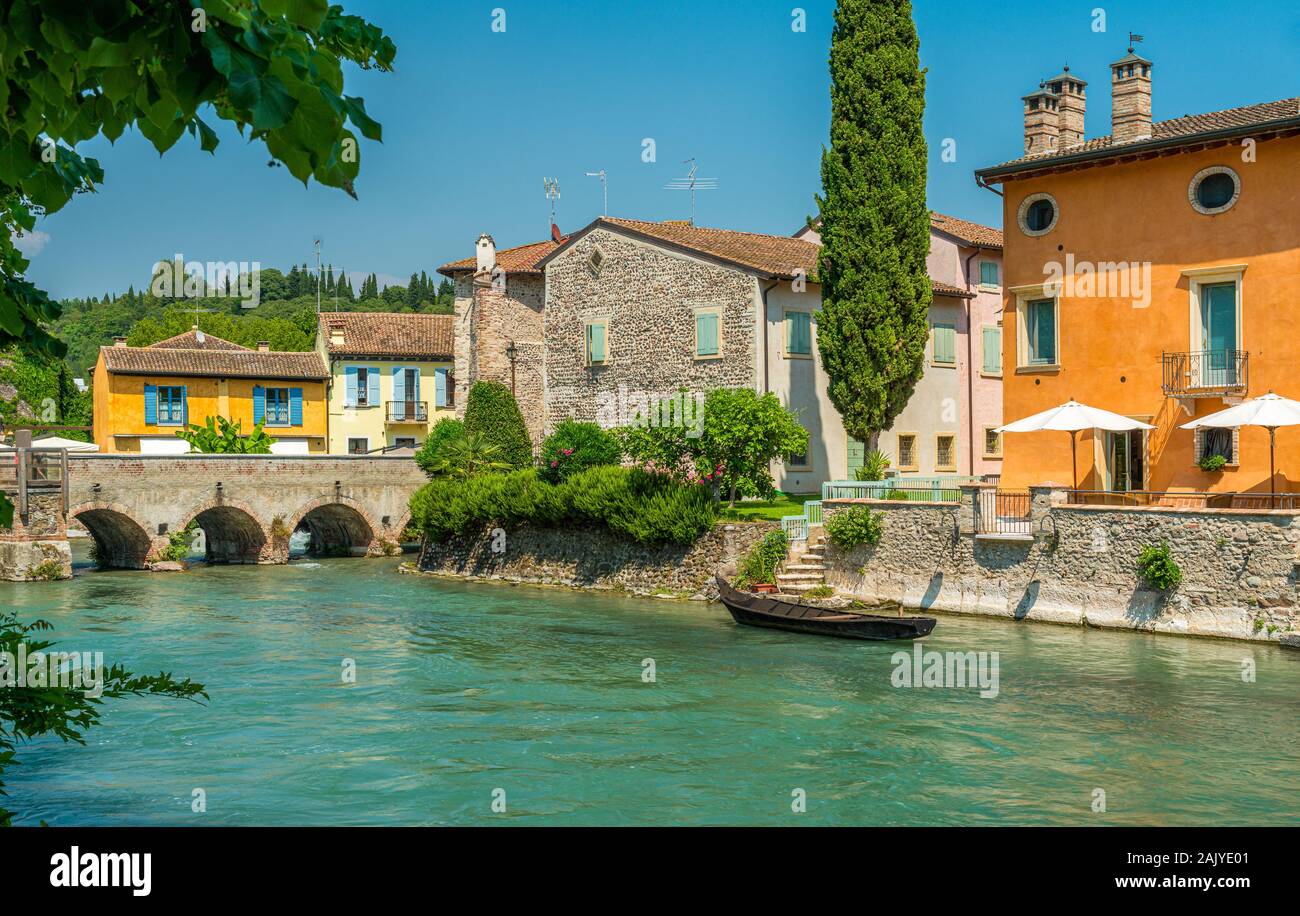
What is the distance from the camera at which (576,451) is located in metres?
36.5

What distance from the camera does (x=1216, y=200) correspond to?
2533 cm

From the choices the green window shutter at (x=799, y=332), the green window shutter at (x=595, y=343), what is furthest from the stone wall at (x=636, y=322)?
the green window shutter at (x=799, y=332)

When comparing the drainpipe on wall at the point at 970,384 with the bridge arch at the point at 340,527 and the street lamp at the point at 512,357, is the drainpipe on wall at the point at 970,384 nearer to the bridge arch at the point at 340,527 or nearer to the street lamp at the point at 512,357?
the street lamp at the point at 512,357

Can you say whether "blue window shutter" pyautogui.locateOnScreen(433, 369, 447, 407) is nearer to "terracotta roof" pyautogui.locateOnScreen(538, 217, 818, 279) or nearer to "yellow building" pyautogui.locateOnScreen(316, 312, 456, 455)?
"yellow building" pyautogui.locateOnScreen(316, 312, 456, 455)

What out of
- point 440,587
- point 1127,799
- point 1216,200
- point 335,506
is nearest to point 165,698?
point 1127,799

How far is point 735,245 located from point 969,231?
8885 mm

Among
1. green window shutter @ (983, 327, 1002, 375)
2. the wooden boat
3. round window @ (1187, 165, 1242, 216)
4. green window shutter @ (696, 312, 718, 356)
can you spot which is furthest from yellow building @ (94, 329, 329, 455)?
round window @ (1187, 165, 1242, 216)

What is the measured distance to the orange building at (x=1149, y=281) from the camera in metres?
24.5

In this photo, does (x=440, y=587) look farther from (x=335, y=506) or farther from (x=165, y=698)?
(x=165, y=698)

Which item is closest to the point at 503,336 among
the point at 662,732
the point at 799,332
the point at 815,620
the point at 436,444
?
the point at 436,444

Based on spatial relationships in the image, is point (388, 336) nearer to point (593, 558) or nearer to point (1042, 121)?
point (593, 558)

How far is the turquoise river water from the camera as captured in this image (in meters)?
12.9
